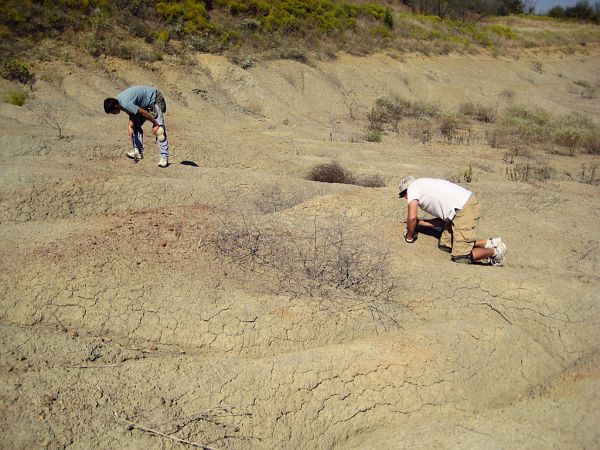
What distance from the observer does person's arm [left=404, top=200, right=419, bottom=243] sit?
5.16 metres

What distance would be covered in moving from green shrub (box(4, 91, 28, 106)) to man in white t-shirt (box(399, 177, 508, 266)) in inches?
328

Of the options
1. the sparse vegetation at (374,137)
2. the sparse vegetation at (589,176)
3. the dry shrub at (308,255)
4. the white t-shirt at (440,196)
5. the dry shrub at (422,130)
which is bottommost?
the sparse vegetation at (589,176)

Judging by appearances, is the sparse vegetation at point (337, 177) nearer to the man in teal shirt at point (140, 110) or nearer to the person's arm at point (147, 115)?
the man in teal shirt at point (140, 110)

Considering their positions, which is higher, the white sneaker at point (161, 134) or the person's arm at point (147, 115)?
the person's arm at point (147, 115)

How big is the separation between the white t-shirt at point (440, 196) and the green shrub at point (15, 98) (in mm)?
8438

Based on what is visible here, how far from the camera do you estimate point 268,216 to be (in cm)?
583

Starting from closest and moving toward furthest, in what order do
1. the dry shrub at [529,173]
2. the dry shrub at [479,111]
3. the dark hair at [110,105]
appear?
the dark hair at [110,105]
the dry shrub at [529,173]
the dry shrub at [479,111]

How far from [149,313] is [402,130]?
34.4ft

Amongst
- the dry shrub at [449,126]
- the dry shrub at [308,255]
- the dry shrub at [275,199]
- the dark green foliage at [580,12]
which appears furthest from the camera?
the dark green foliage at [580,12]

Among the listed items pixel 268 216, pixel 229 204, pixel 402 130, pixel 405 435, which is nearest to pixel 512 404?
pixel 405 435

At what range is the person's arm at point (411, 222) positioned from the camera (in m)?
5.16

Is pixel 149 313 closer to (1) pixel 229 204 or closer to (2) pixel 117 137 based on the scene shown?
(1) pixel 229 204

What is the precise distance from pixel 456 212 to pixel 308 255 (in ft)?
4.98

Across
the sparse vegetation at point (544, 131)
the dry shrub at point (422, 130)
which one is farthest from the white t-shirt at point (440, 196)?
the sparse vegetation at point (544, 131)
